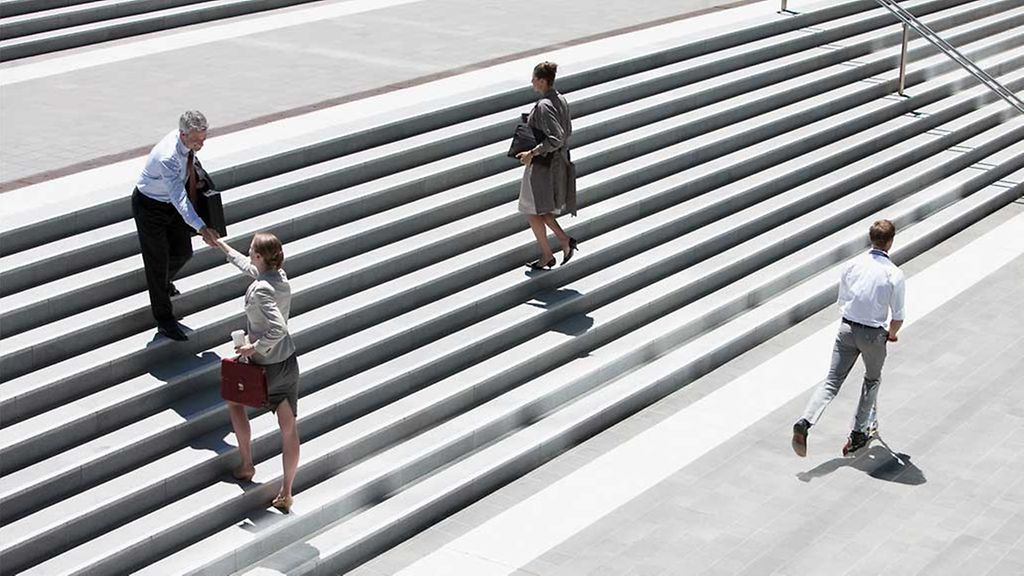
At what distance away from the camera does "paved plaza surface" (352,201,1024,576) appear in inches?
355

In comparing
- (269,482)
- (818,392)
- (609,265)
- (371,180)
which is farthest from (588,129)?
(269,482)

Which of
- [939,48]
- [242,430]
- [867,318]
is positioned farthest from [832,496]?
[939,48]

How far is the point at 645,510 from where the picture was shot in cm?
960

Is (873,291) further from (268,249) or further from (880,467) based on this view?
(268,249)

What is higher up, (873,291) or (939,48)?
(873,291)

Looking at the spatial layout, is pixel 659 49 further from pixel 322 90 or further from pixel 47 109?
pixel 47 109

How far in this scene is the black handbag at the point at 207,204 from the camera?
9.31 m

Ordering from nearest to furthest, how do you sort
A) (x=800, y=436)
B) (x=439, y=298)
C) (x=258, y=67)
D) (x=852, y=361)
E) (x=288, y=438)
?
(x=288, y=438) → (x=800, y=436) → (x=852, y=361) → (x=439, y=298) → (x=258, y=67)

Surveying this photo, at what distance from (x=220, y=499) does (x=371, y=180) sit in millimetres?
3820

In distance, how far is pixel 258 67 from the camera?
50.2ft

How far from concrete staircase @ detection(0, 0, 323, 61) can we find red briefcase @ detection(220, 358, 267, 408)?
8.28 meters

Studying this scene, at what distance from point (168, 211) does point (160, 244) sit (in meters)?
0.21

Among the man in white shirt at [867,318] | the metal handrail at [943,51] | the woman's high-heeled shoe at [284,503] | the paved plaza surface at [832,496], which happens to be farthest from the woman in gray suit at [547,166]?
the metal handrail at [943,51]

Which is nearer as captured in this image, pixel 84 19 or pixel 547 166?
pixel 547 166
